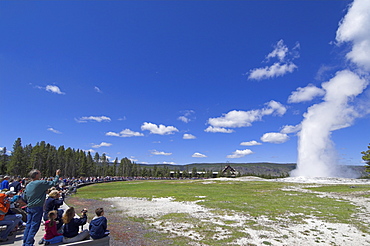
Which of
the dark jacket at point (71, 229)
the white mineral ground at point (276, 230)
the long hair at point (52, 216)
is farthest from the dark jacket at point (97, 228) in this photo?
the white mineral ground at point (276, 230)

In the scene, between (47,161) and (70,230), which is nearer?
(70,230)

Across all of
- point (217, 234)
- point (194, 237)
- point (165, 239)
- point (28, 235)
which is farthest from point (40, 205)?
point (217, 234)

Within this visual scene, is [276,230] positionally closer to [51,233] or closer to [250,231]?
[250,231]

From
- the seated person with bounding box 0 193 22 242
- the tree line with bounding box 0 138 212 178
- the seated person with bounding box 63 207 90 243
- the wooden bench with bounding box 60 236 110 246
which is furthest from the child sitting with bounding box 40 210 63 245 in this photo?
the tree line with bounding box 0 138 212 178

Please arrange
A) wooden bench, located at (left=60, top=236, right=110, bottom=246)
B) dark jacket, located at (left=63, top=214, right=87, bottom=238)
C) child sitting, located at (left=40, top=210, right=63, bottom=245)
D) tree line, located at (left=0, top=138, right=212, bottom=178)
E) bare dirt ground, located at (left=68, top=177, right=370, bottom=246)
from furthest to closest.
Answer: tree line, located at (left=0, top=138, right=212, bottom=178), bare dirt ground, located at (left=68, top=177, right=370, bottom=246), dark jacket, located at (left=63, top=214, right=87, bottom=238), child sitting, located at (left=40, top=210, right=63, bottom=245), wooden bench, located at (left=60, top=236, right=110, bottom=246)

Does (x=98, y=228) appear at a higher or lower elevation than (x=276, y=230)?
higher

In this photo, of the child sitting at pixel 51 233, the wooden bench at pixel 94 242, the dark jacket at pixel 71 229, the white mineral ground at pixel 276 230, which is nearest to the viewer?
the wooden bench at pixel 94 242

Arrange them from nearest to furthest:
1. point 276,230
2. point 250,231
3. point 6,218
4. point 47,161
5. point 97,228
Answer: point 97,228
point 6,218
point 250,231
point 276,230
point 47,161

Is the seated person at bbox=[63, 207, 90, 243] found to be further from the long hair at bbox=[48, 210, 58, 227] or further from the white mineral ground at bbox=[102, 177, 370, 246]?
the white mineral ground at bbox=[102, 177, 370, 246]

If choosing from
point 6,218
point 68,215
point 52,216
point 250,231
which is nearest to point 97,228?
point 68,215

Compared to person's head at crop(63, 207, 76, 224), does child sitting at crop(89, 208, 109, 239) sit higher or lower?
lower

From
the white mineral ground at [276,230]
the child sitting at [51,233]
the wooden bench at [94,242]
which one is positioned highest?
the child sitting at [51,233]

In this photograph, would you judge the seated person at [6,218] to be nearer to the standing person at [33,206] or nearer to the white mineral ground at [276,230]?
the standing person at [33,206]

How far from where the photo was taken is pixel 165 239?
10016 millimetres
